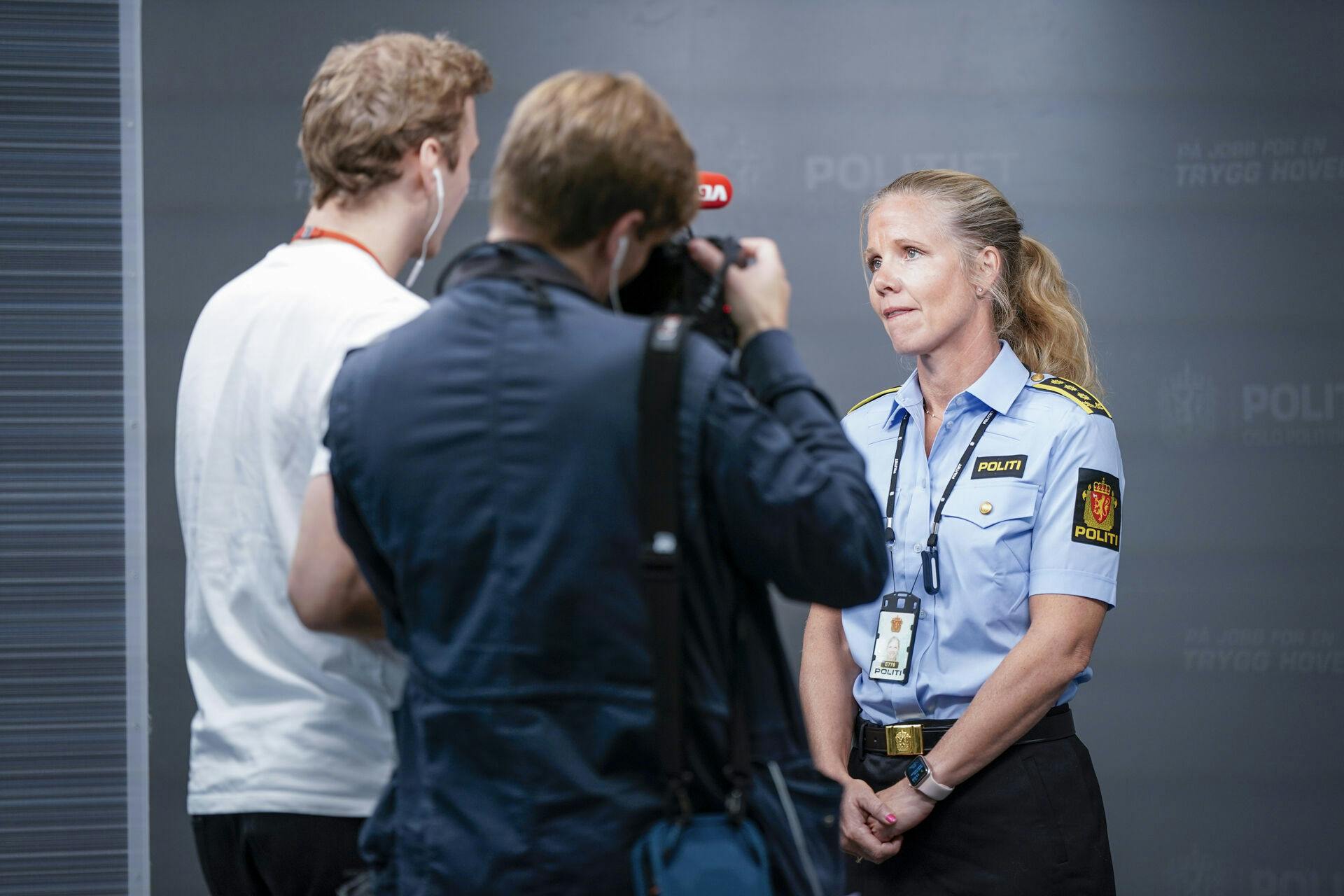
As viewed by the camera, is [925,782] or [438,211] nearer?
[438,211]

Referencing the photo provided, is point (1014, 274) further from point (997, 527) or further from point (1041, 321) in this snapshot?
point (997, 527)

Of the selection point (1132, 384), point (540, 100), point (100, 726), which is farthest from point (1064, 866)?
point (100, 726)

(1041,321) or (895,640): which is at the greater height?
(1041,321)

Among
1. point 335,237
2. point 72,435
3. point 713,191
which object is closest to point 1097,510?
point 713,191

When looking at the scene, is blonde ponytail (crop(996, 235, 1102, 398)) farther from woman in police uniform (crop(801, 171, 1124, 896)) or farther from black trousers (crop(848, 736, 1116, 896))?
black trousers (crop(848, 736, 1116, 896))

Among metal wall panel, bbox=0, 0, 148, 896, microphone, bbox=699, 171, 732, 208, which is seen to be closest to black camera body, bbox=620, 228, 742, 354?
microphone, bbox=699, 171, 732, 208

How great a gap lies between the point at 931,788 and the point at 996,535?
394 millimetres

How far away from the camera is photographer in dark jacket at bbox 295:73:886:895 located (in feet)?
3.45

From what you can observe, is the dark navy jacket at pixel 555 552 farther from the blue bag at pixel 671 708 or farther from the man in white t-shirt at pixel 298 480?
the man in white t-shirt at pixel 298 480

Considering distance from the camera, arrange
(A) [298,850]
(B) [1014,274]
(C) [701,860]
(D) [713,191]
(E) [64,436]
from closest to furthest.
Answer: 1. (C) [701,860]
2. (A) [298,850]
3. (D) [713,191]
4. (B) [1014,274]
5. (E) [64,436]

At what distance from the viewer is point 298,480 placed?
1.31 metres

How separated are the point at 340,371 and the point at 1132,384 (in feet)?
8.47

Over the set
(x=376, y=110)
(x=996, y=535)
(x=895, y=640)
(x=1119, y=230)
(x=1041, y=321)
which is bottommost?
(x=895, y=640)

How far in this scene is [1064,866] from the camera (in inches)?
71.2
